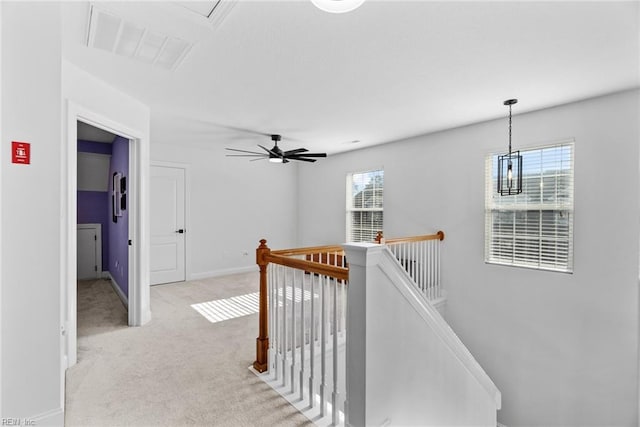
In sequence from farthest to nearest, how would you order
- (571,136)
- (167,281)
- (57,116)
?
1. (167,281)
2. (571,136)
3. (57,116)

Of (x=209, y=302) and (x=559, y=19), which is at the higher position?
(x=559, y=19)

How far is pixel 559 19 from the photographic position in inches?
72.6

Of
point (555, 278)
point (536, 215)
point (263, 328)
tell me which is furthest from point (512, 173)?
point (263, 328)

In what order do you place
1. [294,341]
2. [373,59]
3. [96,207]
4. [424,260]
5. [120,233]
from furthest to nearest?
[96,207]
[120,233]
[424,260]
[373,59]
[294,341]

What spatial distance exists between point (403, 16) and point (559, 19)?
0.98 meters

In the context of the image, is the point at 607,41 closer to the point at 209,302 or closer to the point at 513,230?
the point at 513,230

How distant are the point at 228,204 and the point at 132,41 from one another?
4.11 meters

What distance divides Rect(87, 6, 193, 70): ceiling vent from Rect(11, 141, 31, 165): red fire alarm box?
891mm

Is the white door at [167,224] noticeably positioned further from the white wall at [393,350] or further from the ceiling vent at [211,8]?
the white wall at [393,350]

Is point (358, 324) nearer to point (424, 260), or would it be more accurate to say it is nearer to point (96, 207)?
point (424, 260)

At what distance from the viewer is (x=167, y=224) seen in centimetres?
525

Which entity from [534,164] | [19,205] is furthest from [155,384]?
[534,164]

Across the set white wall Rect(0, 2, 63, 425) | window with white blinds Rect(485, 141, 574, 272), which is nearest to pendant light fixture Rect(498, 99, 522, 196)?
window with white blinds Rect(485, 141, 574, 272)

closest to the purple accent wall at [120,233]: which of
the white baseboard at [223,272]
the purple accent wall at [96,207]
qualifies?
the purple accent wall at [96,207]
